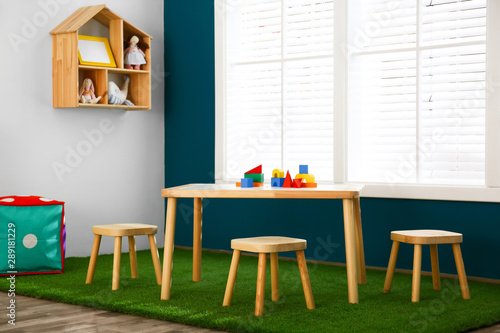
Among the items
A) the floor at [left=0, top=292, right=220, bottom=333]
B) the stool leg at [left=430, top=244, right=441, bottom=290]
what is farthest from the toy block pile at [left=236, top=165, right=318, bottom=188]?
the floor at [left=0, top=292, right=220, bottom=333]

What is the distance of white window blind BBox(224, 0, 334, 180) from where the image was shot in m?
4.85

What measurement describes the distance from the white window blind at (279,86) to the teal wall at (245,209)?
0.67ft

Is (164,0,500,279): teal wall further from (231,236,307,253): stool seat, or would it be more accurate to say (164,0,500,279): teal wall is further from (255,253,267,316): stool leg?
(255,253,267,316): stool leg

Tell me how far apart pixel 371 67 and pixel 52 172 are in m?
2.42

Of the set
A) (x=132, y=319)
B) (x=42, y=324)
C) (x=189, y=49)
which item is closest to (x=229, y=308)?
(x=132, y=319)

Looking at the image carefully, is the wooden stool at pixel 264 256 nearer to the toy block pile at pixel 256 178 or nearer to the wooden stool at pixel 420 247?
the toy block pile at pixel 256 178

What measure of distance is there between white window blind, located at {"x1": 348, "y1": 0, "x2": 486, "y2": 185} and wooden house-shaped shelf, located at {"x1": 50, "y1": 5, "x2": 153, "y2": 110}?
1647 mm

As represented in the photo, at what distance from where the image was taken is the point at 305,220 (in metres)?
4.93

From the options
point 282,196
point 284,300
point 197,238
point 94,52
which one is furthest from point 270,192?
point 94,52

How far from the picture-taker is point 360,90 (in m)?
4.68

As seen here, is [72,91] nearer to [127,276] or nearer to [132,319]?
[127,276]

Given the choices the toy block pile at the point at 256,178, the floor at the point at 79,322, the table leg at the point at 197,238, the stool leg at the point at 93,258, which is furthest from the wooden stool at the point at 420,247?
the stool leg at the point at 93,258

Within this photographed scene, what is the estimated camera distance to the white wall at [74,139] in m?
4.69

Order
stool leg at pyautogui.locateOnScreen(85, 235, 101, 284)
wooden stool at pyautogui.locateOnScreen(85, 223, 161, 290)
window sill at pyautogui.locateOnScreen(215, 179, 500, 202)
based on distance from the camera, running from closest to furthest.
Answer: wooden stool at pyautogui.locateOnScreen(85, 223, 161, 290), stool leg at pyautogui.locateOnScreen(85, 235, 101, 284), window sill at pyautogui.locateOnScreen(215, 179, 500, 202)
